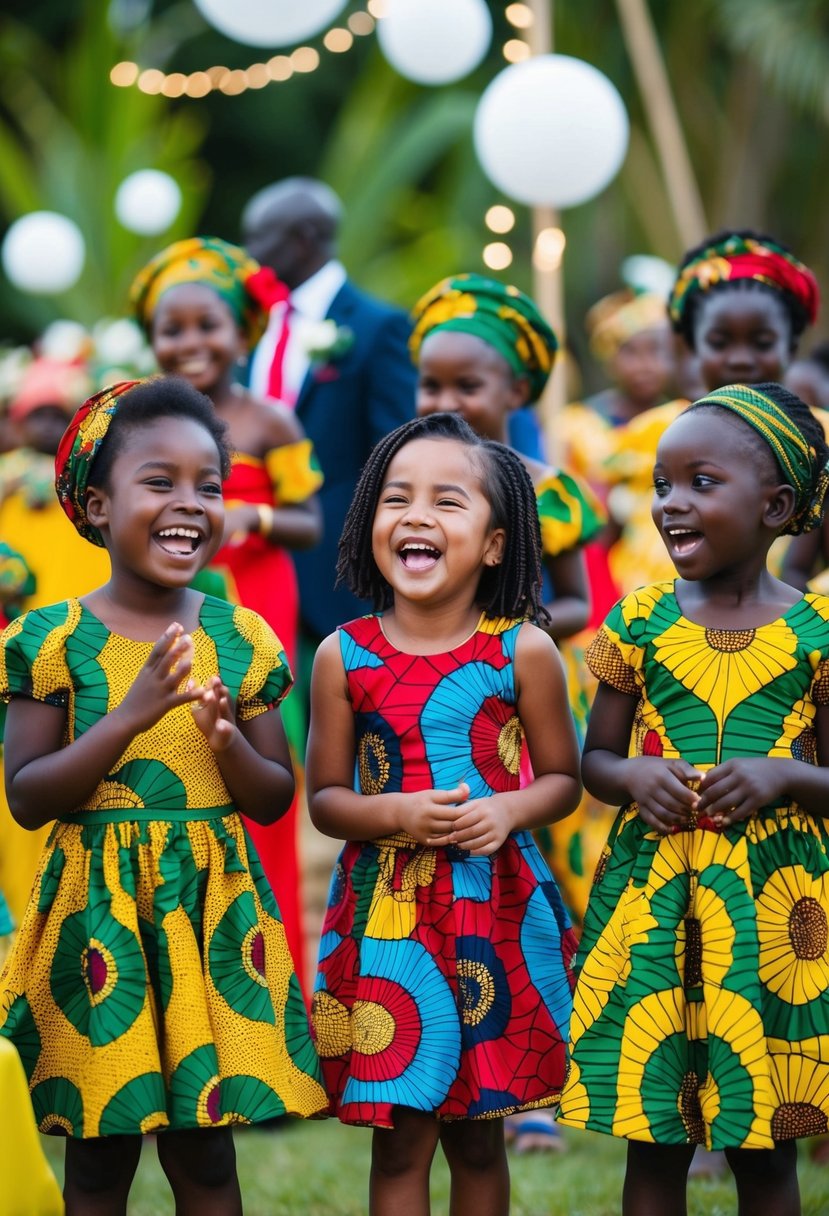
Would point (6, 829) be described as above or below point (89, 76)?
below

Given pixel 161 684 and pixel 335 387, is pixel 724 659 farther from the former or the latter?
pixel 335 387

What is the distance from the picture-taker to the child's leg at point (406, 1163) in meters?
3.34

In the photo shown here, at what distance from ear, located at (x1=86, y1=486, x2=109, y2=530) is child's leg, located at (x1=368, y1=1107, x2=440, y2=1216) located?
1340 mm

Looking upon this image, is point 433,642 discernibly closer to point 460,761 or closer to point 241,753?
point 460,761


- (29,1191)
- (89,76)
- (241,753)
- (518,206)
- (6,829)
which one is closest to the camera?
(29,1191)

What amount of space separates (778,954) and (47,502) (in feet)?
12.2

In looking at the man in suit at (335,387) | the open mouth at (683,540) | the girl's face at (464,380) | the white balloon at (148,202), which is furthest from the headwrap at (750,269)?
the white balloon at (148,202)

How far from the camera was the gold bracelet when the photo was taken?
16.9 feet

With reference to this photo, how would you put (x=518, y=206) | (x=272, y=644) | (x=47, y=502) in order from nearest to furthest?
(x=272, y=644)
(x=47, y=502)
(x=518, y=206)

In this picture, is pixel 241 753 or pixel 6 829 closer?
pixel 241 753

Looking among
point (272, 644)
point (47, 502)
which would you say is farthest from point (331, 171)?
point (272, 644)

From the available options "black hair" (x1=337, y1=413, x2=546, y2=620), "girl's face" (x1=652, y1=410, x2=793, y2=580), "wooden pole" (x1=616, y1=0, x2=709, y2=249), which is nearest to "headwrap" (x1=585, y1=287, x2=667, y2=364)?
"wooden pole" (x1=616, y1=0, x2=709, y2=249)

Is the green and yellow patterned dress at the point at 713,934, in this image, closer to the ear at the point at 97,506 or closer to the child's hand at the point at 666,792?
the child's hand at the point at 666,792

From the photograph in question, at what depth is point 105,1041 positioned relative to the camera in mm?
3213
